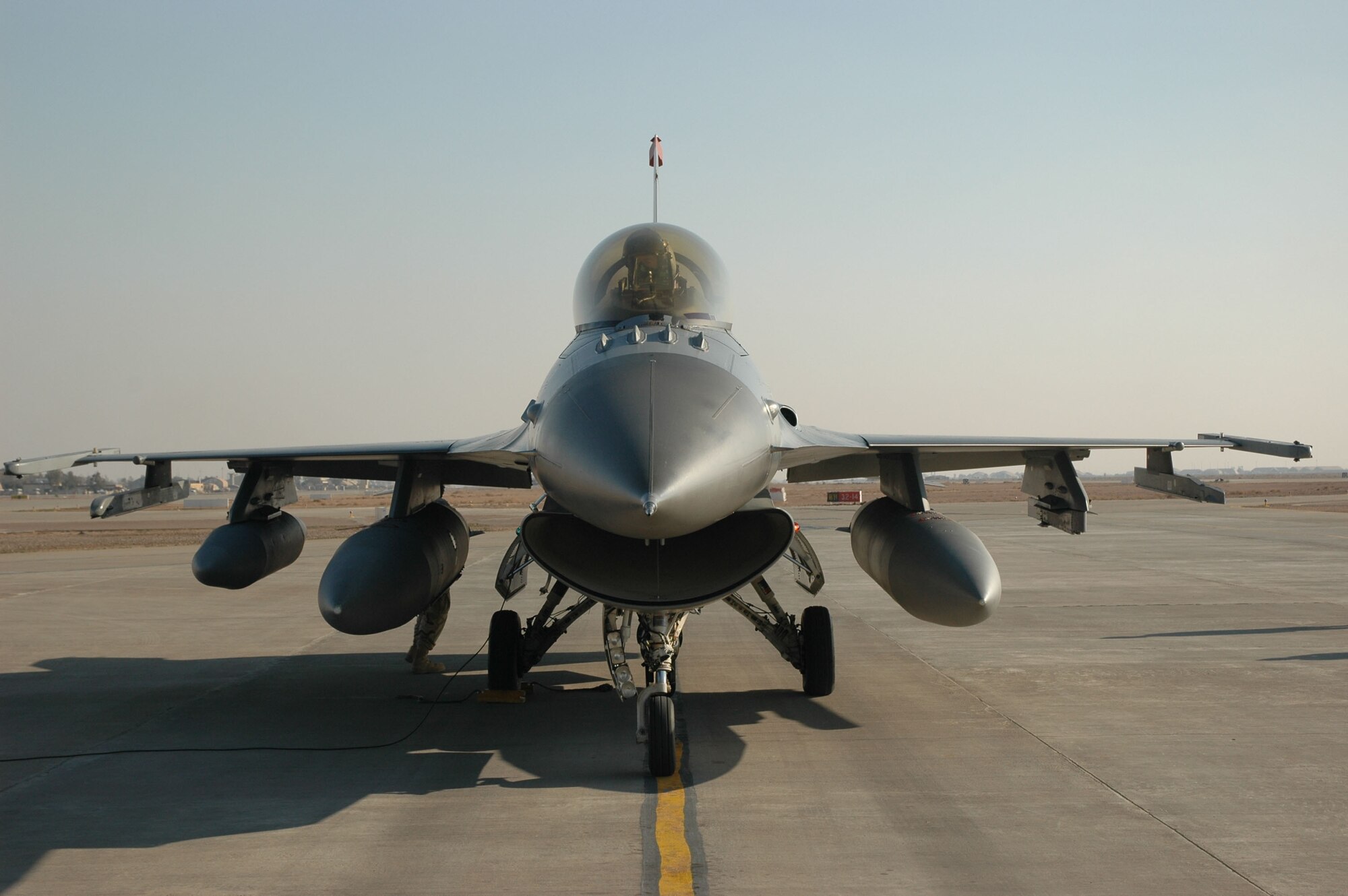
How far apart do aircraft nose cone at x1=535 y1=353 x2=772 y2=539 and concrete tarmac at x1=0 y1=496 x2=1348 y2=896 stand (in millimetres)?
1717

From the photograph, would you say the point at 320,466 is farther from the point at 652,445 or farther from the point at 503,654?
the point at 652,445

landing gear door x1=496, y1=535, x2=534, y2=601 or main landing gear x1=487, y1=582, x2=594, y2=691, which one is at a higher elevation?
landing gear door x1=496, y1=535, x2=534, y2=601

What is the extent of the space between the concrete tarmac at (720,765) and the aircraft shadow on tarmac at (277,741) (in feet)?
0.12

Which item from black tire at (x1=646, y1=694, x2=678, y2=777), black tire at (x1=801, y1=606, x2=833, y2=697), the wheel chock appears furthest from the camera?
the wheel chock

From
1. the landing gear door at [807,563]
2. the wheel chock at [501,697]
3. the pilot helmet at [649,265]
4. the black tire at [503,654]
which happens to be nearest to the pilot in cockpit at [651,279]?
the pilot helmet at [649,265]

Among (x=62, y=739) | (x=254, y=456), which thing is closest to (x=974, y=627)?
(x=254, y=456)

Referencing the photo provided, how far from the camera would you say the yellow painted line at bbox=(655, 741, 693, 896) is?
4.40 meters

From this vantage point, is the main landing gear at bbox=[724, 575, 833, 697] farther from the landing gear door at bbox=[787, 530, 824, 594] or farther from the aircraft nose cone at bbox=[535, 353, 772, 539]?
the aircraft nose cone at bbox=[535, 353, 772, 539]

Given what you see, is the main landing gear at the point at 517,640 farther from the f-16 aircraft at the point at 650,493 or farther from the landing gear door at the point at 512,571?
the landing gear door at the point at 512,571

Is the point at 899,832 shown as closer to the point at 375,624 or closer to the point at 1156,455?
the point at 375,624

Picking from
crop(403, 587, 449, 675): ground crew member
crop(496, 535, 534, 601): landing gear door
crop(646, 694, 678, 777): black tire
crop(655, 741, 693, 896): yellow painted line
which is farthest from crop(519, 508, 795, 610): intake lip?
crop(403, 587, 449, 675): ground crew member

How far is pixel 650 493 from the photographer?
14.7 ft

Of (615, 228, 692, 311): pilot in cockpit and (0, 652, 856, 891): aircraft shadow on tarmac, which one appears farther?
(615, 228, 692, 311): pilot in cockpit

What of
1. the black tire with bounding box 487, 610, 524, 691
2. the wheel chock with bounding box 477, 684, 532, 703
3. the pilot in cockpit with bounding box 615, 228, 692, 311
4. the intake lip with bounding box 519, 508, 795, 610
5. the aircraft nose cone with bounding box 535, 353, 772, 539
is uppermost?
the pilot in cockpit with bounding box 615, 228, 692, 311
